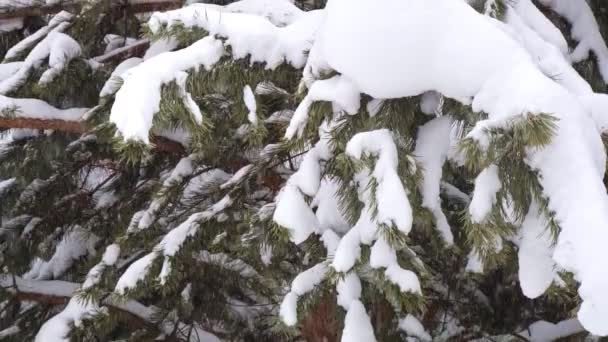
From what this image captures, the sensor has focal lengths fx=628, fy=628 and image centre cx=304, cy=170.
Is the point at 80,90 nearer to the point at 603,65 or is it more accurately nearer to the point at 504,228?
the point at 504,228

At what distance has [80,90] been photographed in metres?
2.54

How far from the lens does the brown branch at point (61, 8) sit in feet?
9.37

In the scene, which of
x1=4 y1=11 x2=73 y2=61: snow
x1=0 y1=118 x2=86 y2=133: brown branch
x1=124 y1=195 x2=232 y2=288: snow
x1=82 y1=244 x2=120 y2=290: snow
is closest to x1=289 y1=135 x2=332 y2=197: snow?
x1=124 y1=195 x2=232 y2=288: snow

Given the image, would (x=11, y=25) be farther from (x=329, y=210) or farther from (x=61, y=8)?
(x=329, y=210)

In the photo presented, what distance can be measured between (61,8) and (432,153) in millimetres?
2159

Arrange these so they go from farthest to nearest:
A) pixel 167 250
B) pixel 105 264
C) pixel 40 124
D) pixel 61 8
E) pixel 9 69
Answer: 1. pixel 61 8
2. pixel 105 264
3. pixel 9 69
4. pixel 167 250
5. pixel 40 124

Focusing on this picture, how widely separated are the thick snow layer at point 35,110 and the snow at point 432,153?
1.38m

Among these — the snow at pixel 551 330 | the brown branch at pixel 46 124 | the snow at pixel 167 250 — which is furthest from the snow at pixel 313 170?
the snow at pixel 551 330

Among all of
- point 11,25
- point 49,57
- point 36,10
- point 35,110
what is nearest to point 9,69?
point 49,57

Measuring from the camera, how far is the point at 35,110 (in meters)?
2.22

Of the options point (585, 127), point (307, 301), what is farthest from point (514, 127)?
point (307, 301)

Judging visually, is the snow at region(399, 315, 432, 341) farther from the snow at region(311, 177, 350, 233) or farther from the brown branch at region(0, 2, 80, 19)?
the brown branch at region(0, 2, 80, 19)

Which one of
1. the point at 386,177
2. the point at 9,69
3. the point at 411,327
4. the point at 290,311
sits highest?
the point at 386,177

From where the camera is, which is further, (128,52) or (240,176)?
(128,52)
